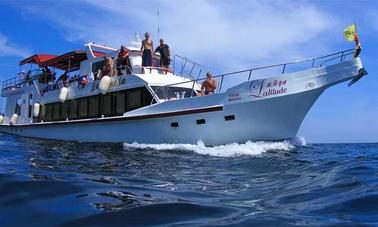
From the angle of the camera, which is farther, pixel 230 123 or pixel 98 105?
pixel 98 105

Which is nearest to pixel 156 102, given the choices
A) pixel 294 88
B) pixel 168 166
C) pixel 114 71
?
pixel 114 71

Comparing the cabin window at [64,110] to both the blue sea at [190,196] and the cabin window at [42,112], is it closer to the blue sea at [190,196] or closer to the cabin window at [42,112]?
the cabin window at [42,112]

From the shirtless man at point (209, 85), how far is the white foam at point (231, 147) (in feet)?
6.10

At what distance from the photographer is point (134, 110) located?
1403 cm

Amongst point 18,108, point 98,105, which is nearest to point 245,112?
point 98,105

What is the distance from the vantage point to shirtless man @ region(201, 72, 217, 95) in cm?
1335

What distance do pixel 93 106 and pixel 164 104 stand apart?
4602 millimetres

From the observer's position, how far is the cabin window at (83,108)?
17000 millimetres

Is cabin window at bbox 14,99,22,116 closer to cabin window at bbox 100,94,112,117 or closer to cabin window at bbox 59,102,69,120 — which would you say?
cabin window at bbox 59,102,69,120

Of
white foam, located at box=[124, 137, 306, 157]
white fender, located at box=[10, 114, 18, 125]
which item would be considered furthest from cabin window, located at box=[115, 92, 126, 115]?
white fender, located at box=[10, 114, 18, 125]

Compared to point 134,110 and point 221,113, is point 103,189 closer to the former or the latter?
point 221,113

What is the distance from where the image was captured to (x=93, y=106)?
54.5 ft

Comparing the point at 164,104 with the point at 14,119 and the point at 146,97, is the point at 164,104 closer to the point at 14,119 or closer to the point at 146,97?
the point at 146,97

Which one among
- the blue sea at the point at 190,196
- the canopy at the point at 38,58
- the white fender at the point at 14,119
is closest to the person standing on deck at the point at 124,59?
the canopy at the point at 38,58
